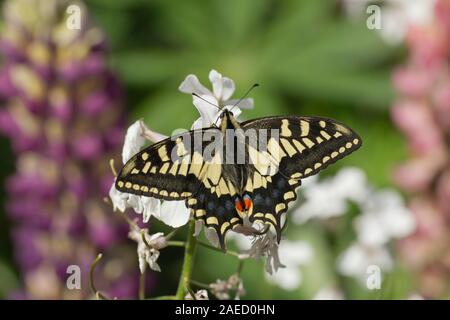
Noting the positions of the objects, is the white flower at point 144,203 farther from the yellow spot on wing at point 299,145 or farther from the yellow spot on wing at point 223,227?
the yellow spot on wing at point 299,145

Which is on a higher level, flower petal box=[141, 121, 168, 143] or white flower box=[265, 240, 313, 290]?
flower petal box=[141, 121, 168, 143]

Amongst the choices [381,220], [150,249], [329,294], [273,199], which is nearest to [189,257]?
[150,249]

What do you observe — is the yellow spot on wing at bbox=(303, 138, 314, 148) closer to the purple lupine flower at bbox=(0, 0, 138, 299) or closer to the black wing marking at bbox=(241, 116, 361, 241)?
the black wing marking at bbox=(241, 116, 361, 241)

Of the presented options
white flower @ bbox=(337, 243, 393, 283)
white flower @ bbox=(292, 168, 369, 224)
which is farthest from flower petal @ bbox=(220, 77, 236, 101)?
white flower @ bbox=(337, 243, 393, 283)

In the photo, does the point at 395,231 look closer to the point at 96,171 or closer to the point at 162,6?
the point at 96,171

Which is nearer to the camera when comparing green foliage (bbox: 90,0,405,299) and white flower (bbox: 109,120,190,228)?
white flower (bbox: 109,120,190,228)

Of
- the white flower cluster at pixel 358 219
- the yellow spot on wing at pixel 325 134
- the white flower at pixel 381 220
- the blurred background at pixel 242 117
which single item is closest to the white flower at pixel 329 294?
the blurred background at pixel 242 117
